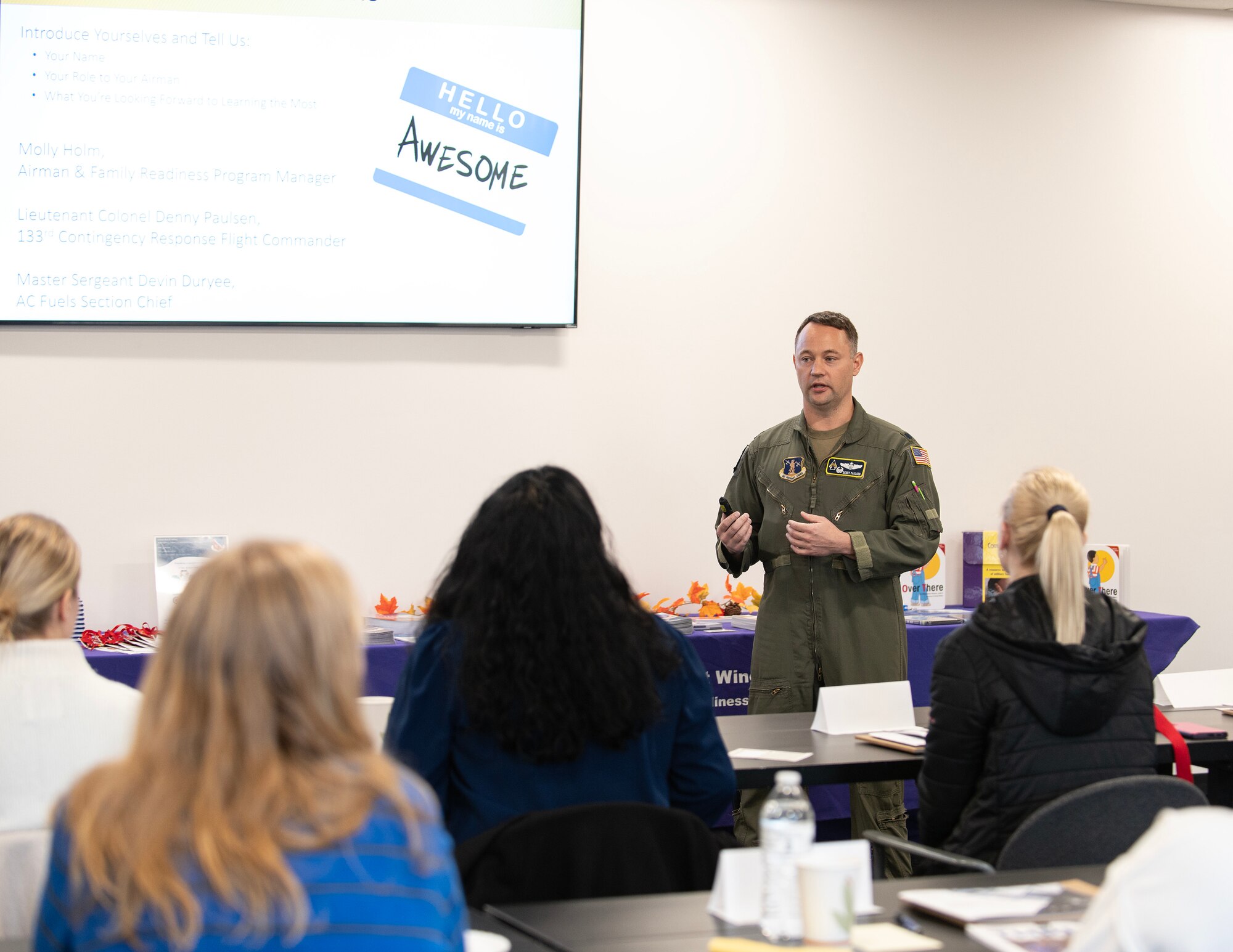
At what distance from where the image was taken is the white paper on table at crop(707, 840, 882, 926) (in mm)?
1566

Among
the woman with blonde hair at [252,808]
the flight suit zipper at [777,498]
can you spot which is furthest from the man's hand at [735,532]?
the woman with blonde hair at [252,808]

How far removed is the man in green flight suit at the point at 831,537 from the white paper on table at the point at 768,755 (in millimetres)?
852

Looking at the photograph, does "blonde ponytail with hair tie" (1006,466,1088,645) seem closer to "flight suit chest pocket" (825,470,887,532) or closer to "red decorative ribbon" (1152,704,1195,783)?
"red decorative ribbon" (1152,704,1195,783)

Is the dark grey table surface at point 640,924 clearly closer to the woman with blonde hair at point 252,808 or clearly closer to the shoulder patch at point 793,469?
the woman with blonde hair at point 252,808

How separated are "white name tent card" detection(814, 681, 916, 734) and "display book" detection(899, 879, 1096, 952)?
115 centimetres

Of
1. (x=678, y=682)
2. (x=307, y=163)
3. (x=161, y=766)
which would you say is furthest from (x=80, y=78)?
(x=161, y=766)

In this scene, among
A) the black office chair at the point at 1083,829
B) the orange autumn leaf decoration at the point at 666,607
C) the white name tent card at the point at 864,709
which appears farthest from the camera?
the orange autumn leaf decoration at the point at 666,607

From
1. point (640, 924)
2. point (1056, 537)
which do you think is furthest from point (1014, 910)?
point (1056, 537)

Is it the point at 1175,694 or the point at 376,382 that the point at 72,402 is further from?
the point at 1175,694

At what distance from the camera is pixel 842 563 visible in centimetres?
357

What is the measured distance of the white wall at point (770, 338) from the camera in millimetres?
4367

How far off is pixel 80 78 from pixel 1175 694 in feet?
13.0

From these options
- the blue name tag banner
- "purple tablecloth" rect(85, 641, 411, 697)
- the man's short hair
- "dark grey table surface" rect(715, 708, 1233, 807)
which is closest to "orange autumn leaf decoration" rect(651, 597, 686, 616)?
"purple tablecloth" rect(85, 641, 411, 697)

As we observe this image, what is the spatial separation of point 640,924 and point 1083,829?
73 cm
